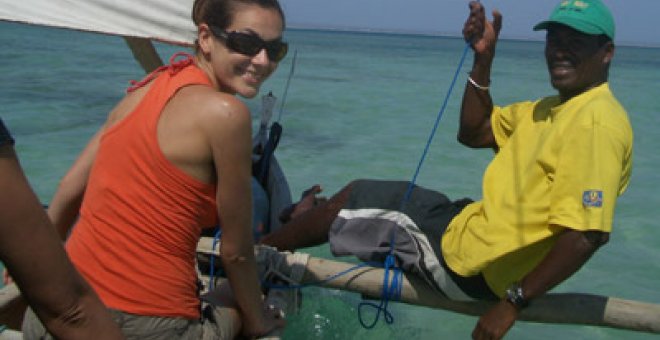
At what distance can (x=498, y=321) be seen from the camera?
241 centimetres

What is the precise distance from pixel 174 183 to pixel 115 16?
68.6 inches

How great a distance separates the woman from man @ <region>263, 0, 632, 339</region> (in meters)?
0.93

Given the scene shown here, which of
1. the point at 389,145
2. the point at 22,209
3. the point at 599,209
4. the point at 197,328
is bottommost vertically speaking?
the point at 389,145

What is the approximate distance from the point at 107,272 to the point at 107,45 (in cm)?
3257

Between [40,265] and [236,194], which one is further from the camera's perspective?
[236,194]

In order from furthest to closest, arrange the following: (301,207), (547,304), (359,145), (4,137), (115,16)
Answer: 1. (359,145)
2. (301,207)
3. (115,16)
4. (547,304)
5. (4,137)

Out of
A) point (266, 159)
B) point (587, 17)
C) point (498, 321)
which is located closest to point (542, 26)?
point (587, 17)

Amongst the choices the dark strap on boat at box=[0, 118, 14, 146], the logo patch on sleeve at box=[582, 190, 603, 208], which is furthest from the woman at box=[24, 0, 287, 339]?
the logo patch on sleeve at box=[582, 190, 603, 208]

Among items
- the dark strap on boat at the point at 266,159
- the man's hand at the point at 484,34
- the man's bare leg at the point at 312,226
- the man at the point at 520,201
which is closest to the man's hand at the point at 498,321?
the man at the point at 520,201

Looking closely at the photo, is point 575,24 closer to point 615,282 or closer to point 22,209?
point 22,209

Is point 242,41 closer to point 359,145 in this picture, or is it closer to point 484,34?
point 484,34

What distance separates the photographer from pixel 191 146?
1743 millimetres

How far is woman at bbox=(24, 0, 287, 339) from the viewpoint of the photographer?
1.76 m

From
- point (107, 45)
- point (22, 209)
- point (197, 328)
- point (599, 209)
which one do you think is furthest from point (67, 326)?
point (107, 45)
